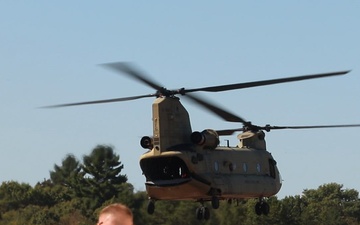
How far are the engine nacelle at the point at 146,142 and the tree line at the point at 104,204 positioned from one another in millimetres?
11064

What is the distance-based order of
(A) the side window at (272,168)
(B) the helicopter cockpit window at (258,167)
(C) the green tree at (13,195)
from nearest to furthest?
1. (B) the helicopter cockpit window at (258,167)
2. (A) the side window at (272,168)
3. (C) the green tree at (13,195)

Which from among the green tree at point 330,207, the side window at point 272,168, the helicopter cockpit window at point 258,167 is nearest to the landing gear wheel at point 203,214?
the helicopter cockpit window at point 258,167

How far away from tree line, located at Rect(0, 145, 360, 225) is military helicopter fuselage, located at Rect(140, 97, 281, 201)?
10044 millimetres

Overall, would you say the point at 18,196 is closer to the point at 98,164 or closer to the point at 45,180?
the point at 98,164

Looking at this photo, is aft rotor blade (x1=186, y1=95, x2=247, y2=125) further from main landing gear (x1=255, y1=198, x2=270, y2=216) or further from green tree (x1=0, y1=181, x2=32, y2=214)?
green tree (x1=0, y1=181, x2=32, y2=214)

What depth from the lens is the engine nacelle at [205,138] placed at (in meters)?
35.9

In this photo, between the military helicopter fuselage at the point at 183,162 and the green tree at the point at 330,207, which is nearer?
the military helicopter fuselage at the point at 183,162

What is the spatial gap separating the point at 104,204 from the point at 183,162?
2316cm

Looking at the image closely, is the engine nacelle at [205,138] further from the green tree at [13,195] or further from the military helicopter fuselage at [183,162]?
the green tree at [13,195]

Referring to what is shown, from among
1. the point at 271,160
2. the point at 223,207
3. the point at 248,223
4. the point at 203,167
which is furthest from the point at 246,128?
the point at 248,223

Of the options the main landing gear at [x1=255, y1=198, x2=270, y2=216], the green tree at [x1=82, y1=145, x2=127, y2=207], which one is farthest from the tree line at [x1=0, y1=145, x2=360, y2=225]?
the main landing gear at [x1=255, y1=198, x2=270, y2=216]

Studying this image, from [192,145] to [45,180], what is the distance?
58896mm

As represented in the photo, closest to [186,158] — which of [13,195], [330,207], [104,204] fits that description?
[104,204]

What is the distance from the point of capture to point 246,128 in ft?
135
